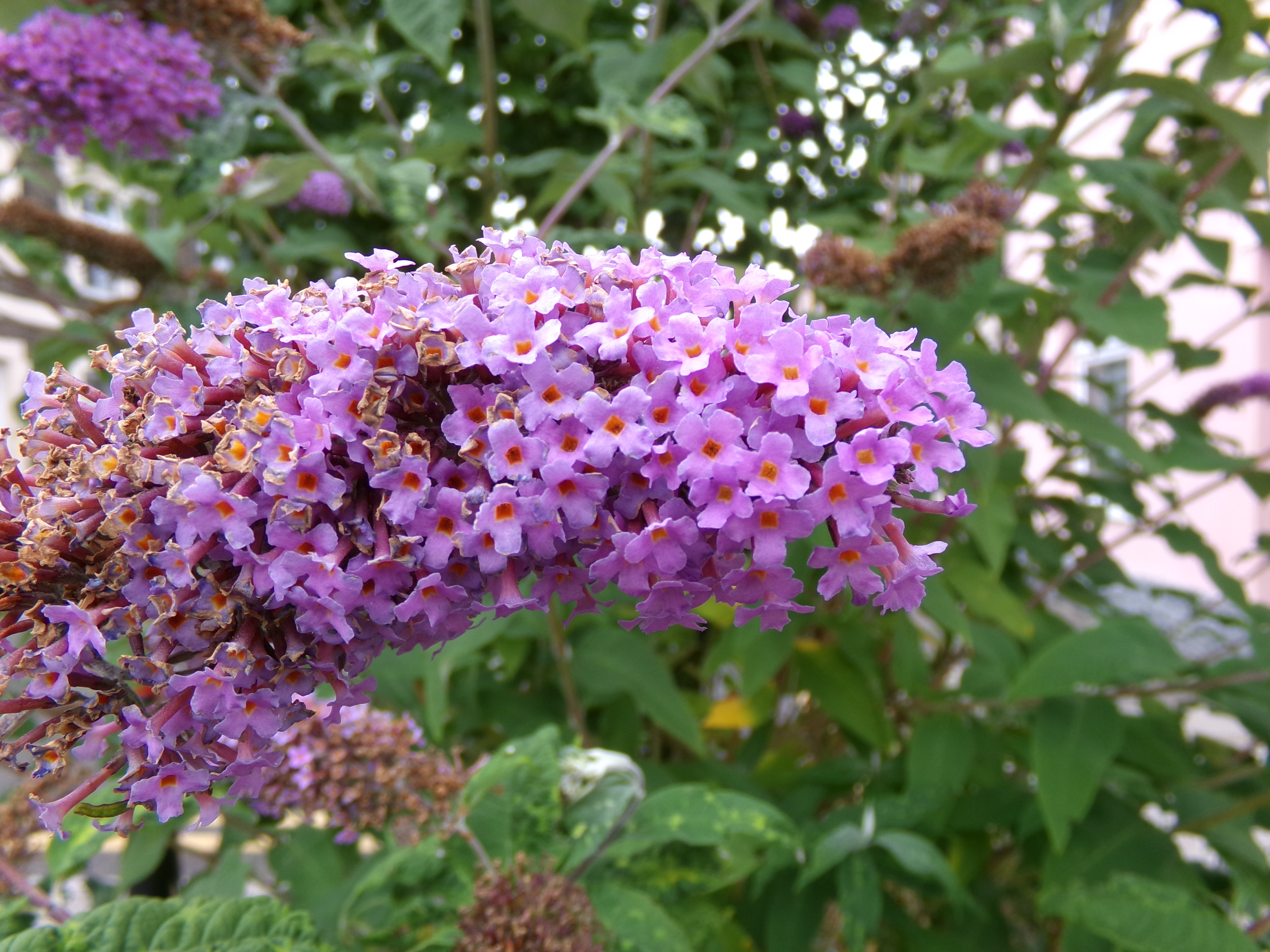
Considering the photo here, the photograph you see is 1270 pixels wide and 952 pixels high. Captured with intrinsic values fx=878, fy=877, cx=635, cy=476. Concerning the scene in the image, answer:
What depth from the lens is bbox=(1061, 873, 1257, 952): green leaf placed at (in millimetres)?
1187

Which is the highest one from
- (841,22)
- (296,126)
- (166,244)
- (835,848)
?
(841,22)

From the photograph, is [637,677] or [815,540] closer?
[815,540]

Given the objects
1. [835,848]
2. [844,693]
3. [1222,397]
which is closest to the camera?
[835,848]

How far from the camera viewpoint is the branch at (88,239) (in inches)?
77.1

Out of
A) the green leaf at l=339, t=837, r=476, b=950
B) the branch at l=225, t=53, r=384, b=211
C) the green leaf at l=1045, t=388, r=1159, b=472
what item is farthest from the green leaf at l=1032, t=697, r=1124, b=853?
the branch at l=225, t=53, r=384, b=211

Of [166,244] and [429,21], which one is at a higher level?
[429,21]

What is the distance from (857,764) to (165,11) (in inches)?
75.2

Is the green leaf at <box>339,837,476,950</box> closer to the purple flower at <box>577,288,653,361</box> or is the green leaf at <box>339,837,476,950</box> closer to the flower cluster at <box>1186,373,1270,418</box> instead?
the purple flower at <box>577,288,653,361</box>

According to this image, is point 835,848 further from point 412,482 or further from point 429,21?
point 429,21

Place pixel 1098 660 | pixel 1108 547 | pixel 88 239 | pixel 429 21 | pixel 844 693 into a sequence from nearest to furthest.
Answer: pixel 1098 660, pixel 429 21, pixel 844 693, pixel 88 239, pixel 1108 547

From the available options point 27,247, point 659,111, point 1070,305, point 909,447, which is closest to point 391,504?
point 909,447

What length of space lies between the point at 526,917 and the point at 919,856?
590mm

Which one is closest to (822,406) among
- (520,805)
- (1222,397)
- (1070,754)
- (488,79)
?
(520,805)

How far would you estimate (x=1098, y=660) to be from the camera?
55.9 inches
